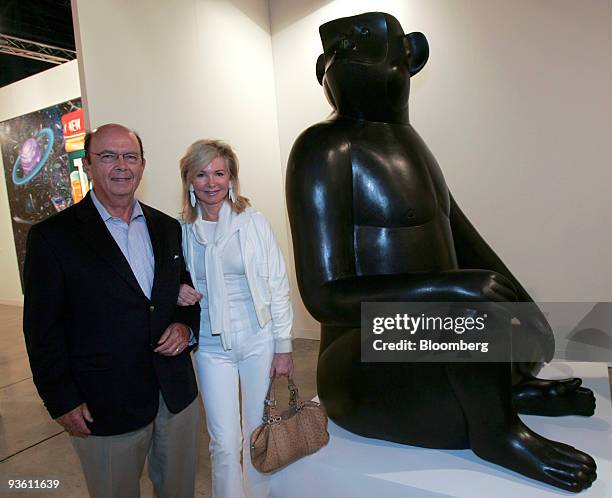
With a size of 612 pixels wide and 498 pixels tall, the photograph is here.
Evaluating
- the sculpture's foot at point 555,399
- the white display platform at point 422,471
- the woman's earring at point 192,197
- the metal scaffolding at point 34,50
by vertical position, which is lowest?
the white display platform at point 422,471

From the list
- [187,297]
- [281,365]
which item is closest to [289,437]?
[281,365]

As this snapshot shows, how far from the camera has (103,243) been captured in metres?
1.59

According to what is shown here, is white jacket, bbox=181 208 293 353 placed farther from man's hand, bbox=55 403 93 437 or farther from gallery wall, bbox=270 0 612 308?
gallery wall, bbox=270 0 612 308

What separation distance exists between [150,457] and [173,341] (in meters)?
0.54

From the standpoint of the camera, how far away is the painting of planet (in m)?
6.60

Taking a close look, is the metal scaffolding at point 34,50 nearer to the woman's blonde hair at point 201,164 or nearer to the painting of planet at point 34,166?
the painting of planet at point 34,166

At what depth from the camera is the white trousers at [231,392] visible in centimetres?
190

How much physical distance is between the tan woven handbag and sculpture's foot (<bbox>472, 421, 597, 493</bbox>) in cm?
53

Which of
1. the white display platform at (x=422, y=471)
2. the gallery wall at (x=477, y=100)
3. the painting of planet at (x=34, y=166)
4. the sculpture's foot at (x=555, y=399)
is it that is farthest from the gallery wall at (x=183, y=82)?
the painting of planet at (x=34, y=166)

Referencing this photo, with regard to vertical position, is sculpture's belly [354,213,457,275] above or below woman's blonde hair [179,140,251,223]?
below

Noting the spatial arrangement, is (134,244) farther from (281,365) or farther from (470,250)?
(470,250)

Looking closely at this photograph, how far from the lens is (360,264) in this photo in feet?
5.14

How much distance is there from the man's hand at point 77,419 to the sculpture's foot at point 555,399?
1491 millimetres

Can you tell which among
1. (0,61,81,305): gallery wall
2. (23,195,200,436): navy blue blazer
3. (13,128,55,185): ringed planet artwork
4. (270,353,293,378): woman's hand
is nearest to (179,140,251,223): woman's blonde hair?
(23,195,200,436): navy blue blazer
